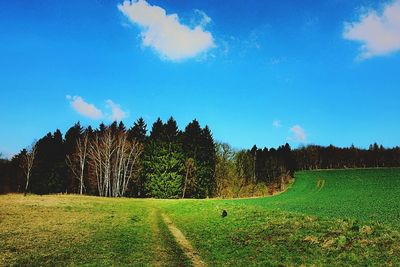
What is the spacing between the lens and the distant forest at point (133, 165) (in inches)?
3162

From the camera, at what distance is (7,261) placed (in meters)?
15.8

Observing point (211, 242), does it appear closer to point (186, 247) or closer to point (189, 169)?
point (186, 247)

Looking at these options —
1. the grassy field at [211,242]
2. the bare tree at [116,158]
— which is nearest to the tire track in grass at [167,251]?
the grassy field at [211,242]

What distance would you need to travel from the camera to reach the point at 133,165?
8800 cm

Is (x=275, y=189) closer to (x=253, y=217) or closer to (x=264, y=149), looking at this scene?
(x=264, y=149)

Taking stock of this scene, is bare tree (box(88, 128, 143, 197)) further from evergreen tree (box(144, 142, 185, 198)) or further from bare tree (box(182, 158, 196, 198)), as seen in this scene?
bare tree (box(182, 158, 196, 198))

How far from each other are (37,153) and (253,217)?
78.5m

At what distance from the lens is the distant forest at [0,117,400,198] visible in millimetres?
80312

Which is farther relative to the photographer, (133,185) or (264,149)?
(264,149)

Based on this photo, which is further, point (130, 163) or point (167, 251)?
point (130, 163)

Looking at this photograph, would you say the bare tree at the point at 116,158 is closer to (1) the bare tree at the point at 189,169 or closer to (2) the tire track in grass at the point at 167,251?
(1) the bare tree at the point at 189,169

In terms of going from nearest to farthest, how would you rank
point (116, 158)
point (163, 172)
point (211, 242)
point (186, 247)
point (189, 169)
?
point (186, 247), point (211, 242), point (163, 172), point (116, 158), point (189, 169)

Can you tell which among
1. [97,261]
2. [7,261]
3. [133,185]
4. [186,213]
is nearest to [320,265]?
[97,261]

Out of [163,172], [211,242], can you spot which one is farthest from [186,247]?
[163,172]
